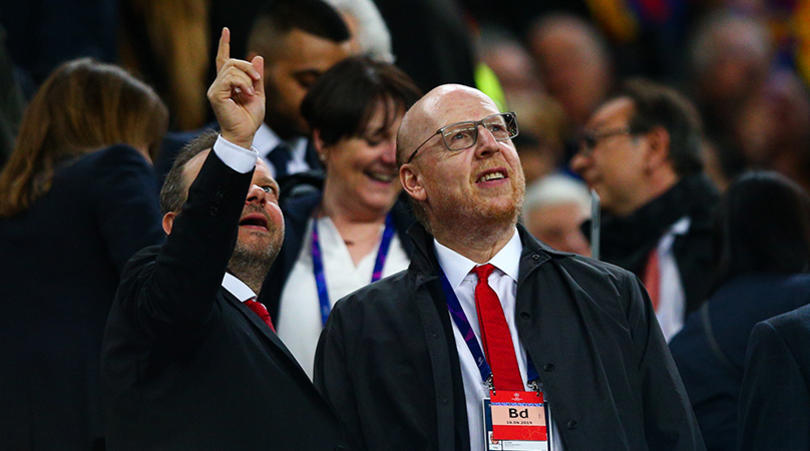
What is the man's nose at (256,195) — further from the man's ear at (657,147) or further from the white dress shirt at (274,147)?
the man's ear at (657,147)

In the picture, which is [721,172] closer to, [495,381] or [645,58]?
[645,58]

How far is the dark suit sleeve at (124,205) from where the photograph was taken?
151 inches

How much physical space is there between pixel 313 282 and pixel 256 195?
0.84 meters

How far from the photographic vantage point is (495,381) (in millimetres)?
3268

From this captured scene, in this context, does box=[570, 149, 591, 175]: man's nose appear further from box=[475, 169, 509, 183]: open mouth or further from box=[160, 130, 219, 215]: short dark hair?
box=[160, 130, 219, 215]: short dark hair

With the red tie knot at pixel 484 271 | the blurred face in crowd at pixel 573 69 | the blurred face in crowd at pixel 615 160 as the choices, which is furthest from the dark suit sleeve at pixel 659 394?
the blurred face in crowd at pixel 573 69

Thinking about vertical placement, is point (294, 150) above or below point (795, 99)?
below

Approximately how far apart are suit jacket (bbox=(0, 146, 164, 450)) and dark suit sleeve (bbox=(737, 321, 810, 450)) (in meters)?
1.77

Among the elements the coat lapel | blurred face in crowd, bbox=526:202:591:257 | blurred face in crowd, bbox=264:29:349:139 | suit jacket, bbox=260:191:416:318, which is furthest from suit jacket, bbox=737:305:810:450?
blurred face in crowd, bbox=526:202:591:257

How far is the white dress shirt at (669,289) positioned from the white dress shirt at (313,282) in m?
1.36

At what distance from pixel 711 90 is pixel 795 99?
0.72 m

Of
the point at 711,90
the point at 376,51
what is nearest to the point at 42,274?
the point at 376,51

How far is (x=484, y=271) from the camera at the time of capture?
137 inches

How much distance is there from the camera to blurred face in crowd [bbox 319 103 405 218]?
455cm
